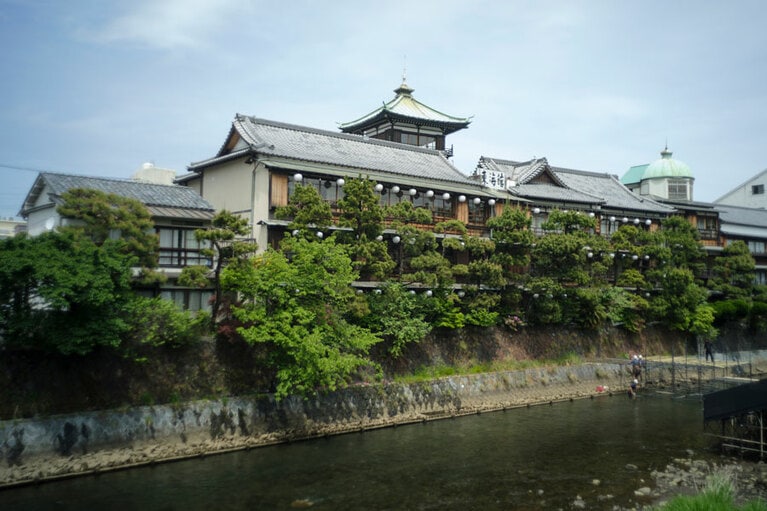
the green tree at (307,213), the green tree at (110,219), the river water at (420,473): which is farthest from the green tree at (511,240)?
the green tree at (110,219)

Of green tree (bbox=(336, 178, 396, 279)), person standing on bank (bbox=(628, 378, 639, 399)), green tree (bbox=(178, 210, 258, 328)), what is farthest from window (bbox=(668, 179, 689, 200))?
green tree (bbox=(178, 210, 258, 328))

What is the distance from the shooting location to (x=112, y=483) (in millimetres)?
23734

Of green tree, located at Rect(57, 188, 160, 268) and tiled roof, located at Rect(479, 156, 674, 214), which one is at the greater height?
tiled roof, located at Rect(479, 156, 674, 214)

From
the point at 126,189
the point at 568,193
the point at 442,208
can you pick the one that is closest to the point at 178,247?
the point at 126,189

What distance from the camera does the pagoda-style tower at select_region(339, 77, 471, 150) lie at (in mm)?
56594

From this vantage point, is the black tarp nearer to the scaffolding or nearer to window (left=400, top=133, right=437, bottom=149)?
the scaffolding

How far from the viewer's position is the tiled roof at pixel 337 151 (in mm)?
39894

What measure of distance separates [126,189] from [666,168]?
194 feet

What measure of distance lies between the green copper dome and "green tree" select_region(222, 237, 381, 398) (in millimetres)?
51731

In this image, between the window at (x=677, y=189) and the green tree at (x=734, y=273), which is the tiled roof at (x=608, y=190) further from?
the window at (x=677, y=189)

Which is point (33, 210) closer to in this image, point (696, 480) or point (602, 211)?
point (696, 480)

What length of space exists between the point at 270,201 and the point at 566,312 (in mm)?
23937

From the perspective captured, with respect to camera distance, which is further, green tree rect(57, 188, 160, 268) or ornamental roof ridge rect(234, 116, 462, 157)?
ornamental roof ridge rect(234, 116, 462, 157)

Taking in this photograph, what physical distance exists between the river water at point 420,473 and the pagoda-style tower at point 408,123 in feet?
100
